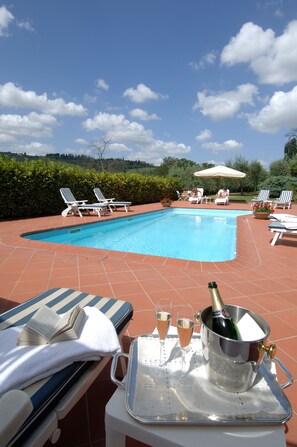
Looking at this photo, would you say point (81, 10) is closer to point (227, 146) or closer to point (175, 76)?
point (175, 76)

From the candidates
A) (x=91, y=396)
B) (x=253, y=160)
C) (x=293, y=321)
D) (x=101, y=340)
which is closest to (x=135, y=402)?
(x=101, y=340)

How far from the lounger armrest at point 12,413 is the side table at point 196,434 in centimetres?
29

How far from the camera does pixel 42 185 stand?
30.7ft

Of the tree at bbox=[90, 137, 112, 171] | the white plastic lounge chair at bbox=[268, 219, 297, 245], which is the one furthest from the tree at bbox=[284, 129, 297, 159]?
the white plastic lounge chair at bbox=[268, 219, 297, 245]

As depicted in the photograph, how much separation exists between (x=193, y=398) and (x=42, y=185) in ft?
32.0

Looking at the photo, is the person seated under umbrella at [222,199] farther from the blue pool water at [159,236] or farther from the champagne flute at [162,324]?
the champagne flute at [162,324]

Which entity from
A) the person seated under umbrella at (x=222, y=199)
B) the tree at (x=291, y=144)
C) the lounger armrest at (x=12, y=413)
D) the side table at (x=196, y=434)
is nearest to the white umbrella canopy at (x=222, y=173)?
the person seated under umbrella at (x=222, y=199)

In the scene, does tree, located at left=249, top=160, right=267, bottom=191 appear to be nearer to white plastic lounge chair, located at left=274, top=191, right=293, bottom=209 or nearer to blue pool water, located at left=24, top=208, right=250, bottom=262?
white plastic lounge chair, located at left=274, top=191, right=293, bottom=209

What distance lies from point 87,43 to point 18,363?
1447 centimetres

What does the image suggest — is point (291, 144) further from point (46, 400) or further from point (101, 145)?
point (46, 400)

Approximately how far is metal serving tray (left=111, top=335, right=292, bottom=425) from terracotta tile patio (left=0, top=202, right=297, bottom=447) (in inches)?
26.9

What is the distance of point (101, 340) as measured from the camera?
1344mm

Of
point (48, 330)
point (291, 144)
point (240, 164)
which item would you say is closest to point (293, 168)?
point (240, 164)

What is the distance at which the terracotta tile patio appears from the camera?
1.57 m
